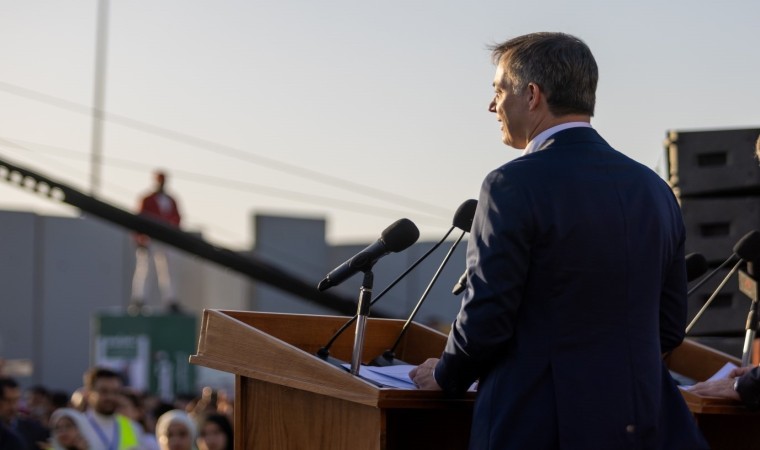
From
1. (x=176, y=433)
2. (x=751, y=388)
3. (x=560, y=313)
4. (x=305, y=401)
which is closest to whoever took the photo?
(x=560, y=313)

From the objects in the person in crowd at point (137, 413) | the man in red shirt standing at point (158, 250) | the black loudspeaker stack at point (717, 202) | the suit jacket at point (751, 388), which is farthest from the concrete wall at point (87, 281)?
the suit jacket at point (751, 388)

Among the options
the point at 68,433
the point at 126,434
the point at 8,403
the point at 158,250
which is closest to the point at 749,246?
the point at 68,433

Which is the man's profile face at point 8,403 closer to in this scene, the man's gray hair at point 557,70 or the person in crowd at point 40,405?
the person in crowd at point 40,405

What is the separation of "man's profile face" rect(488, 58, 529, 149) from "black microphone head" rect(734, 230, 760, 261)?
4.35ft

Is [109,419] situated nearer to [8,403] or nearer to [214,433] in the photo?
[8,403]

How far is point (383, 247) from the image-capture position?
3.63 meters

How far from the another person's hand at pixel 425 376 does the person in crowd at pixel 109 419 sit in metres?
7.13

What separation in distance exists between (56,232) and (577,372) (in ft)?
71.4

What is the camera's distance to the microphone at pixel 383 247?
11.8 feet

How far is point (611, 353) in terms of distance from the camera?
3213mm

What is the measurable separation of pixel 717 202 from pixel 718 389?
2.78 metres

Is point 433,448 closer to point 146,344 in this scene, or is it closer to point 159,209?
point 146,344

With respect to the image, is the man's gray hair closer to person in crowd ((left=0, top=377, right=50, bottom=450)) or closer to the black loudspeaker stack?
the black loudspeaker stack

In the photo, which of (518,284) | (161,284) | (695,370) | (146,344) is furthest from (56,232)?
(518,284)
